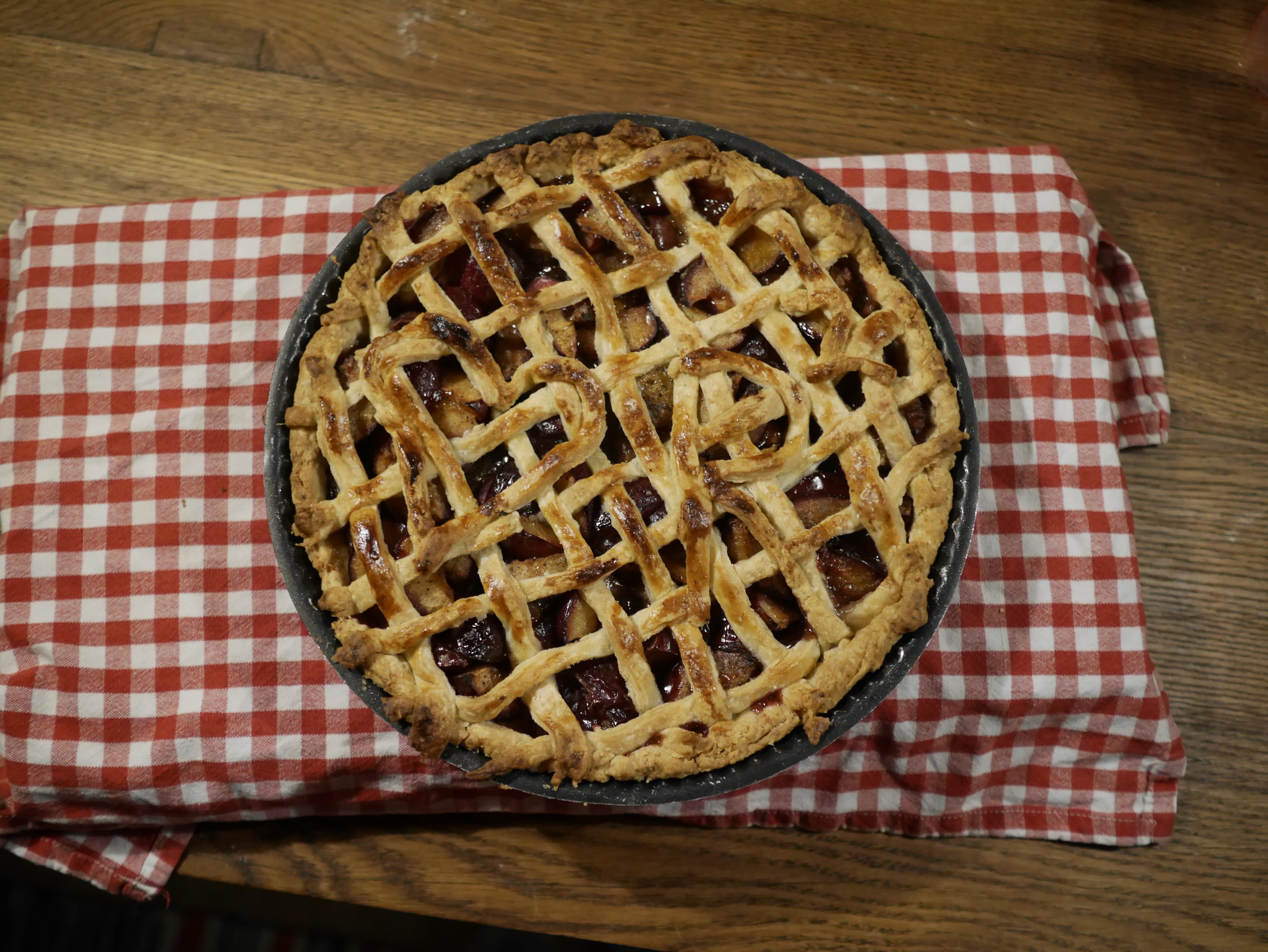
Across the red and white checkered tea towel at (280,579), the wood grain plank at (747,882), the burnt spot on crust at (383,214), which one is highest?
the burnt spot on crust at (383,214)

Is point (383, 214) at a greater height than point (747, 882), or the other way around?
point (383, 214)

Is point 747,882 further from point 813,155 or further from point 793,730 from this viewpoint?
point 813,155

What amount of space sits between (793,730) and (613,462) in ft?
1.80

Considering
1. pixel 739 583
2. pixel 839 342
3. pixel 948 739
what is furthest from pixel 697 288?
pixel 948 739

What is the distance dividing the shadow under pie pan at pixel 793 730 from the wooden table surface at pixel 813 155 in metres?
0.53

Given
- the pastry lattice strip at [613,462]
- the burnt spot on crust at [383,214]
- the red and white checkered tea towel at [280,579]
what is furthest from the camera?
the red and white checkered tea towel at [280,579]

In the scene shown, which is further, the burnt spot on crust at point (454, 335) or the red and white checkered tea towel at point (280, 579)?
the red and white checkered tea towel at point (280, 579)

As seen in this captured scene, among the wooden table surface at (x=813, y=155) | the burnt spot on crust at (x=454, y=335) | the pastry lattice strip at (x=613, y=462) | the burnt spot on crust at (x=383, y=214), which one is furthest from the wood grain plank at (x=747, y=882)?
the burnt spot on crust at (x=383, y=214)

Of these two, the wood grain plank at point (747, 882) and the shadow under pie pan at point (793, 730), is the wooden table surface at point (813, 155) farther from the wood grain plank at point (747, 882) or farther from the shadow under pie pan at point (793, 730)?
the shadow under pie pan at point (793, 730)

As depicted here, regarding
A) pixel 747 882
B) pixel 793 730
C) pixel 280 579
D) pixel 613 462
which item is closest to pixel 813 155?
pixel 613 462

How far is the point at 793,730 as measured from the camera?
1623 mm

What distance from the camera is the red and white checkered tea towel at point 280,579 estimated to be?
1.97m

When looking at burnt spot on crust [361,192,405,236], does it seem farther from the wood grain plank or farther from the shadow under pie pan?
the wood grain plank

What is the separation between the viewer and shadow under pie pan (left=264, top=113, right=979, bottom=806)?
1.60m
